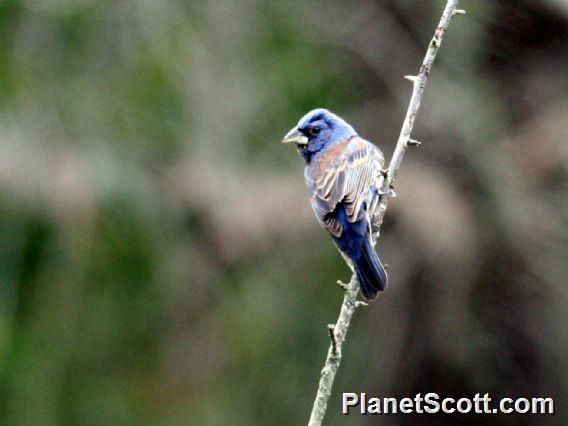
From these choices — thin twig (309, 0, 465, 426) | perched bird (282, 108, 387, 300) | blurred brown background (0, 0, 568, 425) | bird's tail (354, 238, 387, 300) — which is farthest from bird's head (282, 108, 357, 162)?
blurred brown background (0, 0, 568, 425)

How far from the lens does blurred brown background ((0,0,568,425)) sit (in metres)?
7.37

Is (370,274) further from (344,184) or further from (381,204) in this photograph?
(344,184)

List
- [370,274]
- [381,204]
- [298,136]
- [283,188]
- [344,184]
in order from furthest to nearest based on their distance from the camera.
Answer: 1. [283,188]
2. [298,136]
3. [344,184]
4. [370,274]
5. [381,204]

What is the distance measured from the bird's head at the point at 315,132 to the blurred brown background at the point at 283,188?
2812 mm

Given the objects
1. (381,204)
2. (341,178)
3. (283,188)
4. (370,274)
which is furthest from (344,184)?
(283,188)

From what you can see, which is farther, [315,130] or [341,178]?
[315,130]

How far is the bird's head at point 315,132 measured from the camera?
173 inches

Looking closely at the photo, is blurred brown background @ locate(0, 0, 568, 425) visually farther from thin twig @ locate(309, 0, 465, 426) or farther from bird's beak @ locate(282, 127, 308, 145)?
thin twig @ locate(309, 0, 465, 426)

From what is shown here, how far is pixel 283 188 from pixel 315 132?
129 inches

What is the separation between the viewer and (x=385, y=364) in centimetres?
768

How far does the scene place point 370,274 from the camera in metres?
3.41

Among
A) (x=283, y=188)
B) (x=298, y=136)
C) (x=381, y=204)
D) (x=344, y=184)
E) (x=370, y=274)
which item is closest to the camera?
(x=381, y=204)

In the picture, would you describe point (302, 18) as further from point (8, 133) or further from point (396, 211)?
point (8, 133)

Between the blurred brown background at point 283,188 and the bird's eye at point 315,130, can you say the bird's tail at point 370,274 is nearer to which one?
the bird's eye at point 315,130
